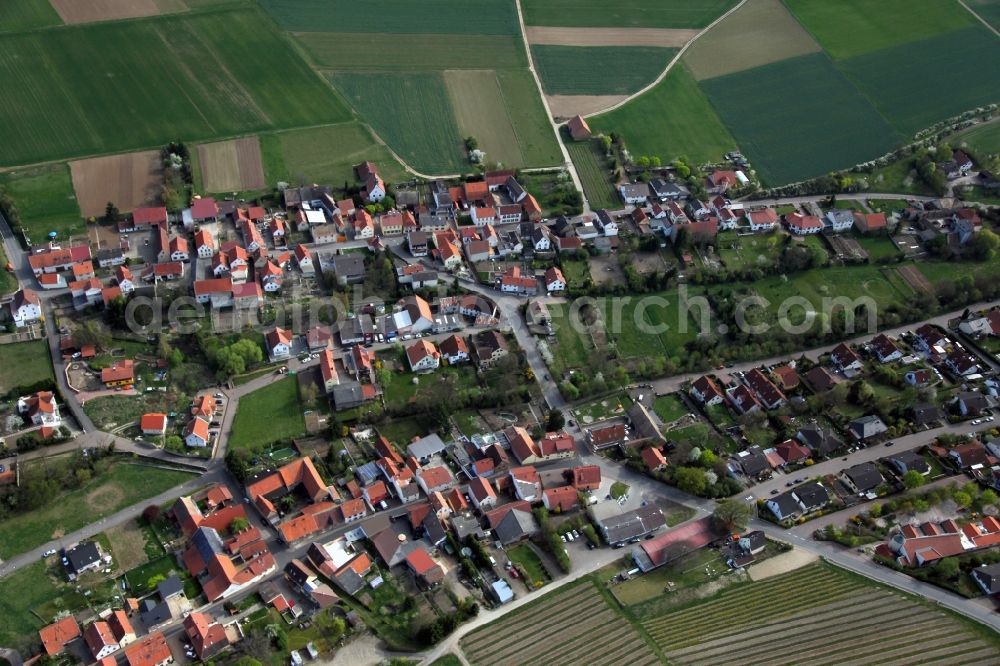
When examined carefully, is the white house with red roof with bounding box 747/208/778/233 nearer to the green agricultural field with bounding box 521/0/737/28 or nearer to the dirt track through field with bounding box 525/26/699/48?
the dirt track through field with bounding box 525/26/699/48

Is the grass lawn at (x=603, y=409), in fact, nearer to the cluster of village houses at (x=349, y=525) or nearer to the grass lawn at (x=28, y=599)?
the cluster of village houses at (x=349, y=525)

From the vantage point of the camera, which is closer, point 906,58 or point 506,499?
point 506,499

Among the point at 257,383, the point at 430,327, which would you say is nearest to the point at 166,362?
the point at 257,383

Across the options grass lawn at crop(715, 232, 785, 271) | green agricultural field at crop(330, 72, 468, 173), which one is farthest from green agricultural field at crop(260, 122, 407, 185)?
grass lawn at crop(715, 232, 785, 271)

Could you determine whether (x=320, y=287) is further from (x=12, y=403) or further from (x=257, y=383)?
(x=12, y=403)

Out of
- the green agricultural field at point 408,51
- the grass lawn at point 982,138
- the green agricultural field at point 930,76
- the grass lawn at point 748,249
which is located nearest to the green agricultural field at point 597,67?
the green agricultural field at point 408,51

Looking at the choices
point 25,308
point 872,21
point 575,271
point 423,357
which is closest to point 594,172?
point 575,271
